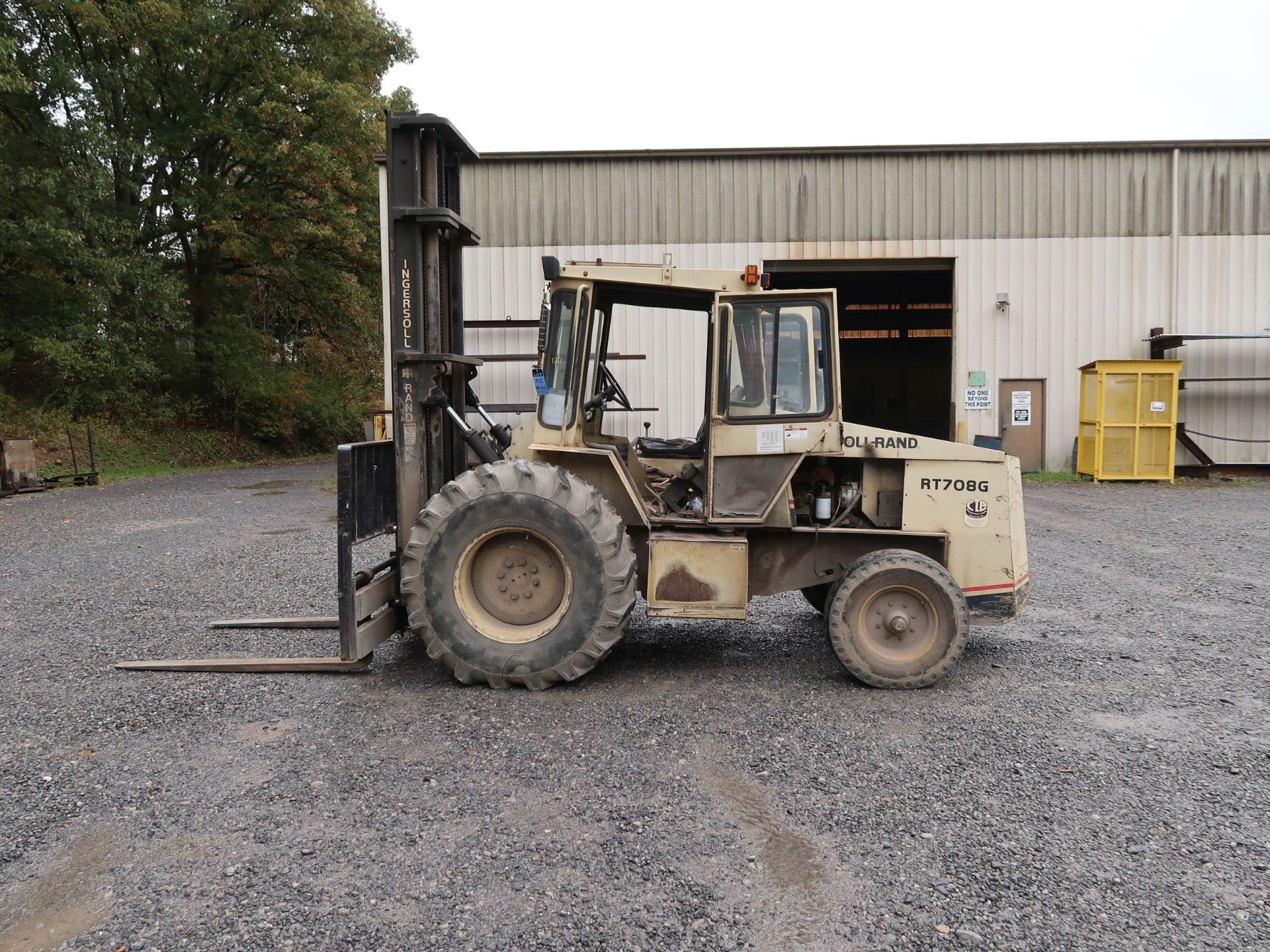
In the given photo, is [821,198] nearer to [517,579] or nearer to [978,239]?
[978,239]

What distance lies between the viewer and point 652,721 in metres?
4.76

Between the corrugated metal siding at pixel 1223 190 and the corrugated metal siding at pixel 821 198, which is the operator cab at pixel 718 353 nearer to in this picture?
the corrugated metal siding at pixel 821 198

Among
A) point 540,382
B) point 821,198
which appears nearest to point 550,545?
point 540,382

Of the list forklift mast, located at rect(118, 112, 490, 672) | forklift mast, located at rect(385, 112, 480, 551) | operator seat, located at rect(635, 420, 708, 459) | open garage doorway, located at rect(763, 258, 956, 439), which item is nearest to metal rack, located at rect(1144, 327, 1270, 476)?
open garage doorway, located at rect(763, 258, 956, 439)

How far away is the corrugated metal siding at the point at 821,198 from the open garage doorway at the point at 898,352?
646 centimetres

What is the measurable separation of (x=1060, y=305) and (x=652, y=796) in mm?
17368

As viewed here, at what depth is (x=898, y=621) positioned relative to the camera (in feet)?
17.5

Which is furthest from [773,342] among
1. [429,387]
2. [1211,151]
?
[1211,151]

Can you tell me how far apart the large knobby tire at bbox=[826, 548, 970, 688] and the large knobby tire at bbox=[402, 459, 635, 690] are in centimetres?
138

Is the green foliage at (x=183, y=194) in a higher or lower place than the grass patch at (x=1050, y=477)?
higher

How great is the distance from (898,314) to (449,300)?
25.4 meters

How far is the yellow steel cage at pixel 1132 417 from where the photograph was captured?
54.4ft

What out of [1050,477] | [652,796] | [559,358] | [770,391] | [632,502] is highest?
[559,358]

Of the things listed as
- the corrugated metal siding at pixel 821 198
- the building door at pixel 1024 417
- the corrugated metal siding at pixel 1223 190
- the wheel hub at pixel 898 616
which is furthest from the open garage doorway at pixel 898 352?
the wheel hub at pixel 898 616
